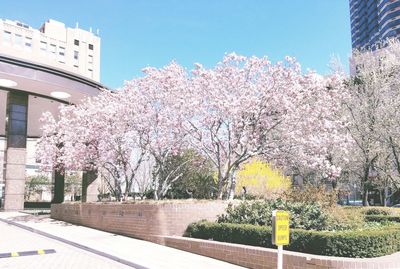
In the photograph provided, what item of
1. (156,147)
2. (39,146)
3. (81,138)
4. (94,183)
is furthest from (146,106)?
(94,183)

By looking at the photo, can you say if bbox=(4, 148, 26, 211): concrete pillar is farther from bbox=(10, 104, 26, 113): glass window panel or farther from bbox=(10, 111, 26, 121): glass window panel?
bbox=(10, 104, 26, 113): glass window panel

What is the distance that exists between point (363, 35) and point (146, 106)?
142 metres

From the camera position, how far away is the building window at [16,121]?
28047 millimetres

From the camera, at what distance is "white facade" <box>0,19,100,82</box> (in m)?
95.7

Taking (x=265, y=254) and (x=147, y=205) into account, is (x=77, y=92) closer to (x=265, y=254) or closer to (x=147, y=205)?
(x=147, y=205)

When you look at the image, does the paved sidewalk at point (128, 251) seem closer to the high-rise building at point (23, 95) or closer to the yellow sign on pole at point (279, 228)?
the yellow sign on pole at point (279, 228)

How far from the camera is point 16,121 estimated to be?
28359 millimetres

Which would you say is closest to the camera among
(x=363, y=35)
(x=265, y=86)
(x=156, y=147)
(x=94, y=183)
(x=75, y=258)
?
(x=75, y=258)

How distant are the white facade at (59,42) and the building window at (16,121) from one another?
67.5m

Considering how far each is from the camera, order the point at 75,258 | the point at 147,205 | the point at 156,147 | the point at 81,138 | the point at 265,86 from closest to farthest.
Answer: the point at 75,258 < the point at 147,205 < the point at 265,86 < the point at 156,147 < the point at 81,138

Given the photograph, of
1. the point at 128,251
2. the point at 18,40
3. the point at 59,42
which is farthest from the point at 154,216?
the point at 59,42

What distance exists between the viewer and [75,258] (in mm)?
11195

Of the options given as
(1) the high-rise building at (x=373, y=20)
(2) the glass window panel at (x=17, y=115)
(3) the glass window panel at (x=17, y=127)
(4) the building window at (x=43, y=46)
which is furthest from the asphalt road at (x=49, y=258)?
(1) the high-rise building at (x=373, y=20)

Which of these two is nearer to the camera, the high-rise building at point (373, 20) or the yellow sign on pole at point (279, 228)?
the yellow sign on pole at point (279, 228)
